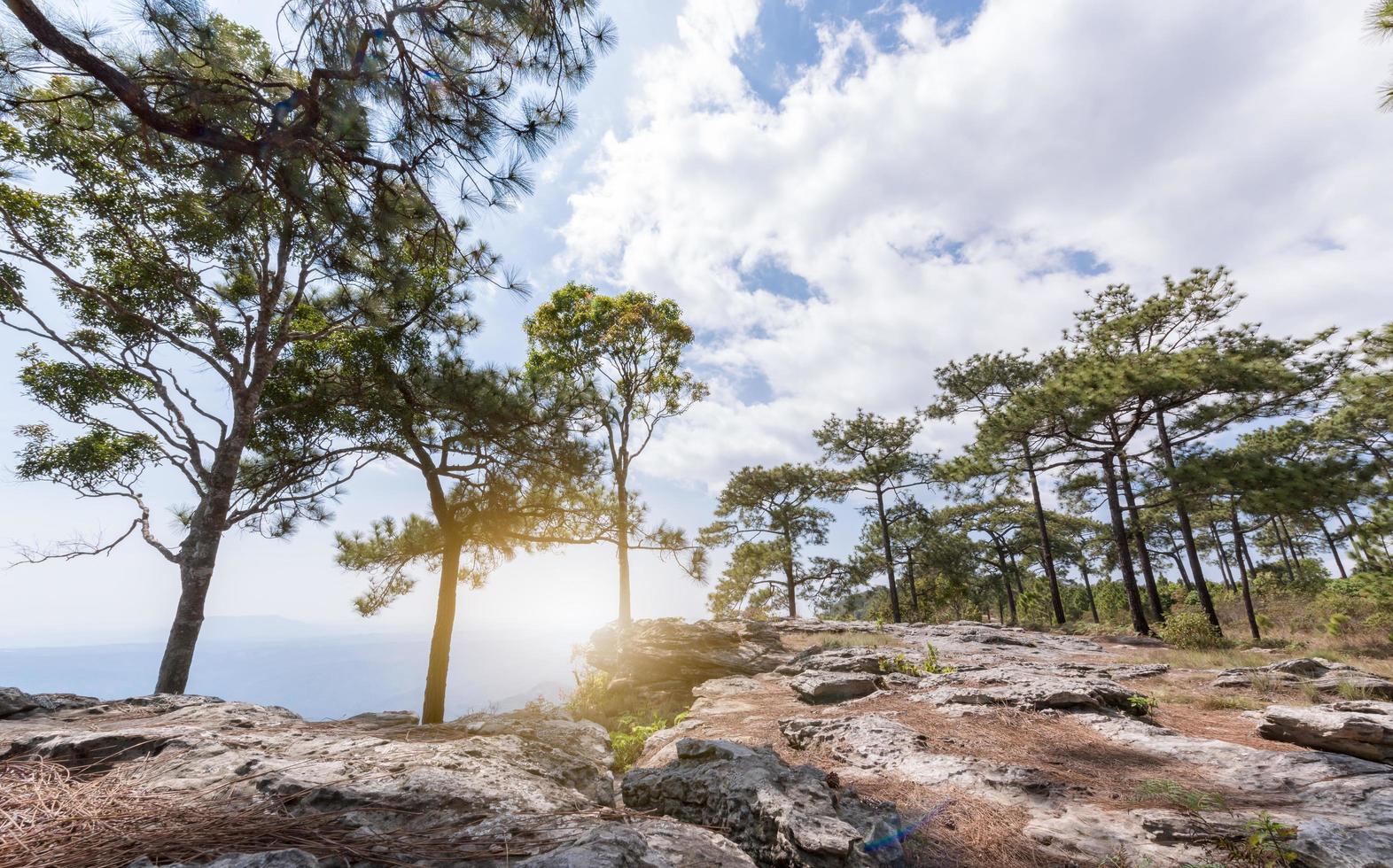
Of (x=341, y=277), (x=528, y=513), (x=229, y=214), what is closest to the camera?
(x=229, y=214)

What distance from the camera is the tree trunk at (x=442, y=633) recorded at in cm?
744

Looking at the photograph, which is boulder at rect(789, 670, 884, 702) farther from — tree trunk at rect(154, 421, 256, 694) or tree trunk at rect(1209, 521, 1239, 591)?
tree trunk at rect(1209, 521, 1239, 591)

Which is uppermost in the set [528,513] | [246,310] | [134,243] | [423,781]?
[134,243]

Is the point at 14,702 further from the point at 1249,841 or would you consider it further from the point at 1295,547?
the point at 1295,547

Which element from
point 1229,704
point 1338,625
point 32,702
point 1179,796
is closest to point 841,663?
point 1229,704

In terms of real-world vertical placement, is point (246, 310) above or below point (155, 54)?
above

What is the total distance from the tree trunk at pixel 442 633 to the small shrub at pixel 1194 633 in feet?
55.8

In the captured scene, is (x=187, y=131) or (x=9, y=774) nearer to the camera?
(x=9, y=774)

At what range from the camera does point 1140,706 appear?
5.50 m

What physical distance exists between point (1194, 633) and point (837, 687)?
496 inches

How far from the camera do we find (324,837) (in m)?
2.25

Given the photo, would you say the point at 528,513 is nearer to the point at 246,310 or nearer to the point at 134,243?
the point at 246,310

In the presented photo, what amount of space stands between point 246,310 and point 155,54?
592 cm

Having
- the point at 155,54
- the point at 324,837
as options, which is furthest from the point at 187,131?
the point at 324,837
